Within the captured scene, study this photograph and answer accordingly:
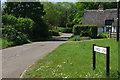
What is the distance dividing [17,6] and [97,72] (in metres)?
26.3

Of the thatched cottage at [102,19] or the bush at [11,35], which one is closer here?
the bush at [11,35]

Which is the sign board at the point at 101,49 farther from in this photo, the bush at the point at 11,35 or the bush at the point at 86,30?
the bush at the point at 86,30

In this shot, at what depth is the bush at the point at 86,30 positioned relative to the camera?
27031 mm

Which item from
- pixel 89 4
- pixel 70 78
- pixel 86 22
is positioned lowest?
pixel 70 78

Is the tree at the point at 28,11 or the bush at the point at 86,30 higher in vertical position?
the tree at the point at 28,11

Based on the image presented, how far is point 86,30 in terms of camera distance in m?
27.3

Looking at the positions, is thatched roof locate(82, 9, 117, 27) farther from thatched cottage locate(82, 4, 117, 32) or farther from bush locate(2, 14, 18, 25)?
bush locate(2, 14, 18, 25)

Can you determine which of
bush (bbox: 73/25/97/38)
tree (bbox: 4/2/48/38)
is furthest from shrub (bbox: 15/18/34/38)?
bush (bbox: 73/25/97/38)

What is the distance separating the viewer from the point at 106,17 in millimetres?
41406

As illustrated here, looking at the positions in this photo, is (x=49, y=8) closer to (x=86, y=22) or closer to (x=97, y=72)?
(x=86, y=22)

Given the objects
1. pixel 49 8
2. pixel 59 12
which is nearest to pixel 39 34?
pixel 49 8

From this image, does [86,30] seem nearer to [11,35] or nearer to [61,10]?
[11,35]

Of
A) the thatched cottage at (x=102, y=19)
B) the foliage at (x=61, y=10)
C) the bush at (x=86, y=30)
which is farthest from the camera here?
the foliage at (x=61, y=10)

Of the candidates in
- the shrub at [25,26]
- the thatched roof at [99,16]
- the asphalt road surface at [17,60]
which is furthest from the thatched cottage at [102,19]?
the asphalt road surface at [17,60]
